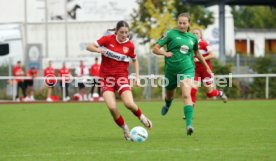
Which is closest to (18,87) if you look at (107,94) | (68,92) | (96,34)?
(68,92)

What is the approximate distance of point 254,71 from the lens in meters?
36.1

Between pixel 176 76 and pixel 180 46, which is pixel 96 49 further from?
pixel 176 76

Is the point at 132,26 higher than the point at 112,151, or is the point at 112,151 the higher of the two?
the point at 132,26

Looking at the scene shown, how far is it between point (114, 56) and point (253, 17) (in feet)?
254

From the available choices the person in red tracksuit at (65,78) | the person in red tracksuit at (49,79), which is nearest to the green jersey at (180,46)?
the person in red tracksuit at (49,79)

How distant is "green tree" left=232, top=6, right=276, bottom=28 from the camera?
81.1 m

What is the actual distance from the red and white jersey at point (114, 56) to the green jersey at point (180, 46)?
108 centimetres

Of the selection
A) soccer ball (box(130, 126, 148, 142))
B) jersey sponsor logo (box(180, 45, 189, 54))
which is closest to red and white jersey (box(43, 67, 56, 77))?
jersey sponsor logo (box(180, 45, 189, 54))

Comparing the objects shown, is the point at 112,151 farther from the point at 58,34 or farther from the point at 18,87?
the point at 58,34

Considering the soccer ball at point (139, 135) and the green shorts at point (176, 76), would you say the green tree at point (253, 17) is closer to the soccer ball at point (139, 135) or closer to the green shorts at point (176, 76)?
the green shorts at point (176, 76)

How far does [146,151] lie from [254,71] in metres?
25.3

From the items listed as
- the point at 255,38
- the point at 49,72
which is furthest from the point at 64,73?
the point at 255,38

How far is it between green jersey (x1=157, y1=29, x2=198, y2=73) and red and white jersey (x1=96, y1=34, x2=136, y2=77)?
42.7 inches

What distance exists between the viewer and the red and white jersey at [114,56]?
13.5 meters
